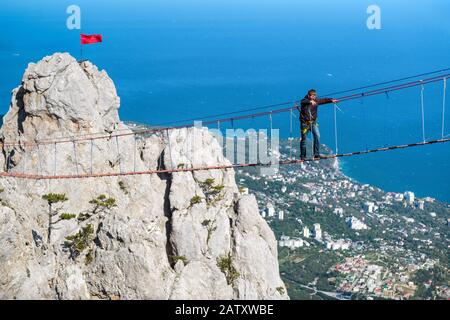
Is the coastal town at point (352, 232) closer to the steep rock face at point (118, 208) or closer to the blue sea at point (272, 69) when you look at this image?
the blue sea at point (272, 69)

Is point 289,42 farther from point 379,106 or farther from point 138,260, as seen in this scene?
point 138,260

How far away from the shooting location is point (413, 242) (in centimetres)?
5597

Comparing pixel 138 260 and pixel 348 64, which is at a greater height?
pixel 348 64

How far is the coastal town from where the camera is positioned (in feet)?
143

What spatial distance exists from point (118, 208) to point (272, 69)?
110132 mm

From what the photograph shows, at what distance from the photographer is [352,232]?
5609cm

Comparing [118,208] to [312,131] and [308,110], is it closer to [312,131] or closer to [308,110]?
[312,131]

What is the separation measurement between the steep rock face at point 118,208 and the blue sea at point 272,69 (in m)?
40.0

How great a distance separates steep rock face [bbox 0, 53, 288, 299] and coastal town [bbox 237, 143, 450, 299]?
700 inches

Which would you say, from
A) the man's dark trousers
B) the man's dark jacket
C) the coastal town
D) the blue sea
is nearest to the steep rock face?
the man's dark trousers

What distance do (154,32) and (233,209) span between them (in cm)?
15489

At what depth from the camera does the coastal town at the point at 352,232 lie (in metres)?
43.7
